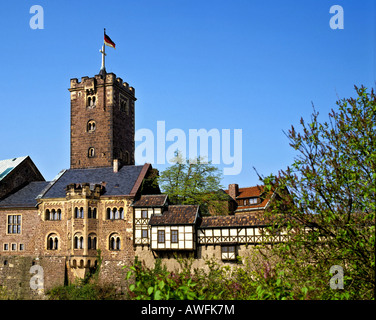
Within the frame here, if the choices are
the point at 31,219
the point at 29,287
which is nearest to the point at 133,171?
the point at 31,219

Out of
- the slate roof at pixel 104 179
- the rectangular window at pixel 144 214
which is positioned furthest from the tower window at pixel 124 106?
the rectangular window at pixel 144 214

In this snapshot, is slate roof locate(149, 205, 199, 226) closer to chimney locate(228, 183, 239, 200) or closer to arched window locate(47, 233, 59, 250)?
arched window locate(47, 233, 59, 250)

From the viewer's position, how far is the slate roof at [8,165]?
45584 mm

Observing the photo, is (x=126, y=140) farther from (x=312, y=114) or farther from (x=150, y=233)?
(x=312, y=114)

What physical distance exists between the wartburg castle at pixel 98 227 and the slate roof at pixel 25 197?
0.31 ft

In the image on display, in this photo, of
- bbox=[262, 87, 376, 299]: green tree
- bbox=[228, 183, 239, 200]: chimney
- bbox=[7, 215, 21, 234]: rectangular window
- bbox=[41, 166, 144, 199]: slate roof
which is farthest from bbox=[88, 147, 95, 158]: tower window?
bbox=[262, 87, 376, 299]: green tree

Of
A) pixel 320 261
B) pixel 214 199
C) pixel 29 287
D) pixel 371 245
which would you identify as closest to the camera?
pixel 371 245

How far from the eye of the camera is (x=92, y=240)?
40344 mm

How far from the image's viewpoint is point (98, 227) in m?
40.7

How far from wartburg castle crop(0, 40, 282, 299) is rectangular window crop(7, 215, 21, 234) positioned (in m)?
0.10

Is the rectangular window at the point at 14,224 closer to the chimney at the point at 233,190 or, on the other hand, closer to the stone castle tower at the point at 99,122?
the stone castle tower at the point at 99,122
